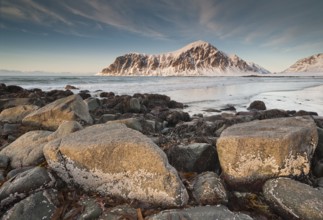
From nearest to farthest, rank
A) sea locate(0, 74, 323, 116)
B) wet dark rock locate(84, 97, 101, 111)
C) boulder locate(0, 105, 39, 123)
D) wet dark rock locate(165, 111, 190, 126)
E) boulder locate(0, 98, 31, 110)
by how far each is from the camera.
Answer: boulder locate(0, 105, 39, 123), wet dark rock locate(165, 111, 190, 126), boulder locate(0, 98, 31, 110), wet dark rock locate(84, 97, 101, 111), sea locate(0, 74, 323, 116)

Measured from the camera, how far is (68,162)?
333 cm

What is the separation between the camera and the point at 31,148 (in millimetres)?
4320

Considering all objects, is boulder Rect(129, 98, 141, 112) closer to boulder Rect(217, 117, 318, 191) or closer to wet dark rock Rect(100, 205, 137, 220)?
boulder Rect(217, 117, 318, 191)

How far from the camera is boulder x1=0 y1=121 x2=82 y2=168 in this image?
405 centimetres

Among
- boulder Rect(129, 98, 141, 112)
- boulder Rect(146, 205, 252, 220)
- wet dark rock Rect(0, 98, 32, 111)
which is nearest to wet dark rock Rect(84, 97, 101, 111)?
boulder Rect(129, 98, 141, 112)

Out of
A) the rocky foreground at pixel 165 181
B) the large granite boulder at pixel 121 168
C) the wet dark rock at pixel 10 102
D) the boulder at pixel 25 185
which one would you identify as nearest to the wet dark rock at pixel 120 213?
the rocky foreground at pixel 165 181

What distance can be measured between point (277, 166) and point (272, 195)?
438mm

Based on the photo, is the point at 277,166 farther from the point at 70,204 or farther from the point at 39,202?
the point at 39,202

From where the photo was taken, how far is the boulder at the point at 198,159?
3.93 metres

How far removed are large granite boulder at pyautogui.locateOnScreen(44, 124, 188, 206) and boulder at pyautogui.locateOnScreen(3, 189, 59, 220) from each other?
1.51 ft

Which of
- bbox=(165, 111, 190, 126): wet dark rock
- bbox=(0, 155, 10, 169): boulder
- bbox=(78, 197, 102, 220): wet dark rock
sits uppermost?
bbox=(0, 155, 10, 169): boulder

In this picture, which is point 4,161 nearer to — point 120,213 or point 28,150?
point 28,150

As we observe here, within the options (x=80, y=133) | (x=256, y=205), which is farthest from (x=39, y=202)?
(x=256, y=205)

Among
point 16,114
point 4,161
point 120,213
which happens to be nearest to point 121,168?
point 120,213
